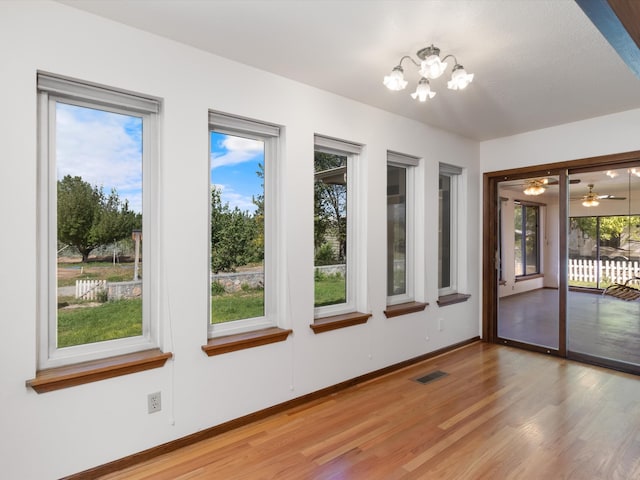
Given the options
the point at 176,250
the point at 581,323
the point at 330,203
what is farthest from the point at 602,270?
the point at 176,250

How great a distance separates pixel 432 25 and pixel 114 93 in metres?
1.93

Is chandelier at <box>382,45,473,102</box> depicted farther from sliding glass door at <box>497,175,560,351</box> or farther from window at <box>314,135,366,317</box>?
sliding glass door at <box>497,175,560,351</box>

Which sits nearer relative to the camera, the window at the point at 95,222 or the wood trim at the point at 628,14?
the wood trim at the point at 628,14

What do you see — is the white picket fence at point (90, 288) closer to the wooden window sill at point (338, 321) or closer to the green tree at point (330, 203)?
the wooden window sill at point (338, 321)

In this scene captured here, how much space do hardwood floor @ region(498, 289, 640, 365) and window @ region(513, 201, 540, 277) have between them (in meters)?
0.31

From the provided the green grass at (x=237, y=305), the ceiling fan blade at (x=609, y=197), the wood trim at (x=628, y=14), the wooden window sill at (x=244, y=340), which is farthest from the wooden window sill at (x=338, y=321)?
the ceiling fan blade at (x=609, y=197)

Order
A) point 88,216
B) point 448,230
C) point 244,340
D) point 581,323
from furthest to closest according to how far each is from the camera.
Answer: point 448,230 < point 581,323 < point 244,340 < point 88,216

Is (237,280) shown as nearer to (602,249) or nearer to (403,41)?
(403,41)

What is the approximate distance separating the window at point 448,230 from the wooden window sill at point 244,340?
2.39 metres

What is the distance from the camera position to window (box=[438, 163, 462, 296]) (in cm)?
450

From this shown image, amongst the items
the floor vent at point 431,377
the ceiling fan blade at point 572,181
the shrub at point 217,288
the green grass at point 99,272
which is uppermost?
the ceiling fan blade at point 572,181

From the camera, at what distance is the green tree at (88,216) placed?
6.98 feet

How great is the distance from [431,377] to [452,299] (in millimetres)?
1158

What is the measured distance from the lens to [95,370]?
205 cm
